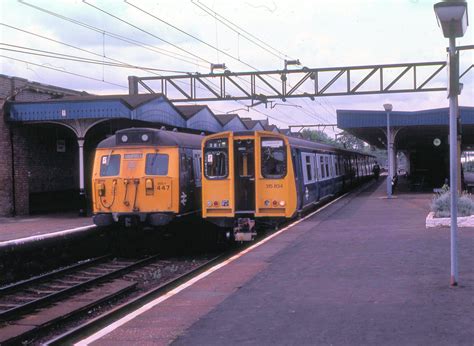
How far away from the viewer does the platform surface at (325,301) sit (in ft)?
19.1

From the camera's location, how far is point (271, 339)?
5719 millimetres

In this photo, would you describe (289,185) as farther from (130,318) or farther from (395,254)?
(130,318)

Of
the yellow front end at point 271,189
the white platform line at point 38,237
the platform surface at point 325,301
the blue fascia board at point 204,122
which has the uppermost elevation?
the blue fascia board at point 204,122

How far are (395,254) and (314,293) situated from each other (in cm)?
318

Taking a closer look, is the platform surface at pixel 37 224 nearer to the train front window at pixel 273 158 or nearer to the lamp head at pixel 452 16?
the train front window at pixel 273 158

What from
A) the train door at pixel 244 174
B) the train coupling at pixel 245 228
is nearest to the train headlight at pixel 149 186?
the train door at pixel 244 174

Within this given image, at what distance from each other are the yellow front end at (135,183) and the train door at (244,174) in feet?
4.82

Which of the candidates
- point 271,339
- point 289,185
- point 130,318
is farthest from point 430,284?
point 289,185

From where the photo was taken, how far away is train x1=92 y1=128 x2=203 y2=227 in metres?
13.9

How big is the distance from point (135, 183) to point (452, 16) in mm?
8583

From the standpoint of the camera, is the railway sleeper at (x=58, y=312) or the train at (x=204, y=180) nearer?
the railway sleeper at (x=58, y=312)

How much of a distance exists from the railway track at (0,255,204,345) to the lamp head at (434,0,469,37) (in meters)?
6.54

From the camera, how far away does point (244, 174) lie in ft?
47.6

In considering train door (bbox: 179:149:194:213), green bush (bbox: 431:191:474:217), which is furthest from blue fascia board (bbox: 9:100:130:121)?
green bush (bbox: 431:191:474:217)
